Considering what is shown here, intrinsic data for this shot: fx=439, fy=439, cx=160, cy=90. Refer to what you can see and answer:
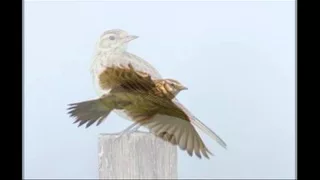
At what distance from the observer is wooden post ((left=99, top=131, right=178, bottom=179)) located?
Answer: 98 centimetres

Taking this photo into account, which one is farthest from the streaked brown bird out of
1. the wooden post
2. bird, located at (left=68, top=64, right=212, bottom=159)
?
the wooden post

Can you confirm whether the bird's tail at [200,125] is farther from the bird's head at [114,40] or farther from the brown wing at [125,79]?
the bird's head at [114,40]

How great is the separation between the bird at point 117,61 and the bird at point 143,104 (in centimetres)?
1

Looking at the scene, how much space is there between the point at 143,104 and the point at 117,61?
135mm

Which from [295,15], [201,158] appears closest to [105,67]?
[201,158]

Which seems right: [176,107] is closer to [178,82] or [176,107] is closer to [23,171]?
[178,82]

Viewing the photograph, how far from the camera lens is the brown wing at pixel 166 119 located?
1120 millimetres

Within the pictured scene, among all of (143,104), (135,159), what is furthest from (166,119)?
(135,159)

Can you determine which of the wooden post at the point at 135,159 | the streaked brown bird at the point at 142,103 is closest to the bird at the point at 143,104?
the streaked brown bird at the point at 142,103

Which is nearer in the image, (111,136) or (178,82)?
(111,136)

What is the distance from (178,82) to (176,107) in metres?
0.08

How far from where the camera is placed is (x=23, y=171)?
124 cm

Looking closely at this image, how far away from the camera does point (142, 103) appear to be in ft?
3.73

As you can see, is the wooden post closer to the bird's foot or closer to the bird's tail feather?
the bird's foot
